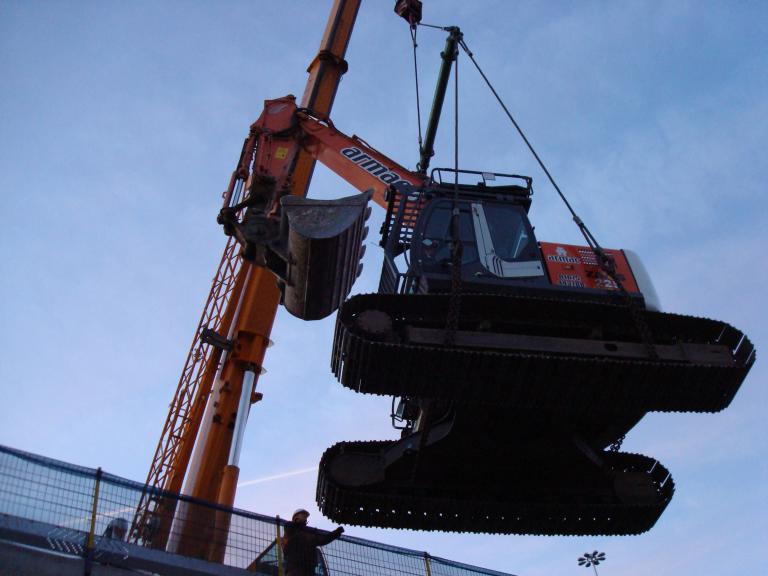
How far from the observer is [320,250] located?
26.7ft

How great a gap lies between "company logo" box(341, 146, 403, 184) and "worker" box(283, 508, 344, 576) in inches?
216

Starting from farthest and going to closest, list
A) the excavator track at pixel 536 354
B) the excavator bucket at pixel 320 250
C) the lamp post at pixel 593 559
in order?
the lamp post at pixel 593 559, the excavator bucket at pixel 320 250, the excavator track at pixel 536 354

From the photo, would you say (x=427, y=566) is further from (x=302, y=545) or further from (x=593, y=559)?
(x=593, y=559)

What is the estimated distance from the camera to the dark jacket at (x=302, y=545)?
749 centimetres

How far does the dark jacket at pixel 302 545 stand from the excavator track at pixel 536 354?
1421 mm

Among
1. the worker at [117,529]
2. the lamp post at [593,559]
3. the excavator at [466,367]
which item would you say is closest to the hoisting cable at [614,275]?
the excavator at [466,367]

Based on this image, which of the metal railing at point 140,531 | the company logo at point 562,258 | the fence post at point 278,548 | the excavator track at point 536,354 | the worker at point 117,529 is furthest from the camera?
the company logo at point 562,258

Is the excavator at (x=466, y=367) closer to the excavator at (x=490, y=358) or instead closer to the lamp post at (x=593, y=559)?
the excavator at (x=490, y=358)

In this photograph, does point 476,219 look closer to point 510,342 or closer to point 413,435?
point 510,342

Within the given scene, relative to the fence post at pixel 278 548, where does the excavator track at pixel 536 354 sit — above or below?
above

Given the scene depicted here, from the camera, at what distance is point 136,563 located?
6406mm

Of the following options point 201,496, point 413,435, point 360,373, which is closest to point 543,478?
point 413,435

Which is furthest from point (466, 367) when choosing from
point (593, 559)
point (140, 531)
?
point (593, 559)

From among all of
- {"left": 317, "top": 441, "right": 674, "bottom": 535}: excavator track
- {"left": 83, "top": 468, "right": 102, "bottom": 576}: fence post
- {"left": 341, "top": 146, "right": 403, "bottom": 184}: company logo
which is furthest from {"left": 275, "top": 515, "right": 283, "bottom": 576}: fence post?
{"left": 341, "top": 146, "right": 403, "bottom": 184}: company logo
